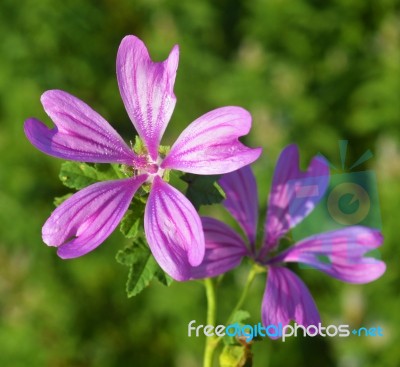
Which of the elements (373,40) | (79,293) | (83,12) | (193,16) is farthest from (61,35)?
(373,40)

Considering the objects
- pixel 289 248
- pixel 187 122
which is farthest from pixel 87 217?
pixel 187 122

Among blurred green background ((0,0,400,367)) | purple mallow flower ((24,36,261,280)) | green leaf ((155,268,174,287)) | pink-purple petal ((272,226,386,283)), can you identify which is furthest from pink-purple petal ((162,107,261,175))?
blurred green background ((0,0,400,367))

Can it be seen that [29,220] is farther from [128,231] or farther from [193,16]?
[128,231]

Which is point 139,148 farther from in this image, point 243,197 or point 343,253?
point 343,253

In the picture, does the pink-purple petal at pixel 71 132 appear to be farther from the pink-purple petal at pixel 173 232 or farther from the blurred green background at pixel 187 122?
the blurred green background at pixel 187 122

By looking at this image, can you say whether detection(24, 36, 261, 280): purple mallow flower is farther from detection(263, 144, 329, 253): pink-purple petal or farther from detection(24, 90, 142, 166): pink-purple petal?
detection(263, 144, 329, 253): pink-purple petal
